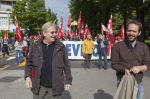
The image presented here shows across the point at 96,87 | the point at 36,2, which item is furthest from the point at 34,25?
the point at 96,87

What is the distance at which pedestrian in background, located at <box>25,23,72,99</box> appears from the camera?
9.05 feet

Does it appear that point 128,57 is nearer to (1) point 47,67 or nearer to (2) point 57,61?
(2) point 57,61

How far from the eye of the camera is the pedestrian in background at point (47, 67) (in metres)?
2.76

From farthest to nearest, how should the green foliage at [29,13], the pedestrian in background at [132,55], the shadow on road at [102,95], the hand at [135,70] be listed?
the green foliage at [29,13]
the shadow on road at [102,95]
the pedestrian in background at [132,55]
the hand at [135,70]

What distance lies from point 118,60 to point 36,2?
131ft

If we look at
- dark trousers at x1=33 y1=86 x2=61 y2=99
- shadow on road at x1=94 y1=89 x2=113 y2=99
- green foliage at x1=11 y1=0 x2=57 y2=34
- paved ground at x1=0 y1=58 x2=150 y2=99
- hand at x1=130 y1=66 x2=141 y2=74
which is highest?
green foliage at x1=11 y1=0 x2=57 y2=34

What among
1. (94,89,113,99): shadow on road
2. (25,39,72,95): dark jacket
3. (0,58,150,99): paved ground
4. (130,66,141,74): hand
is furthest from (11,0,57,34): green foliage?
(130,66,141,74): hand

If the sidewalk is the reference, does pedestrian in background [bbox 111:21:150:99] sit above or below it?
above

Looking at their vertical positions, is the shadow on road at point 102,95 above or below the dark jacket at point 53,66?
below

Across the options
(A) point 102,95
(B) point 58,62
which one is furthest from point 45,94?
(A) point 102,95

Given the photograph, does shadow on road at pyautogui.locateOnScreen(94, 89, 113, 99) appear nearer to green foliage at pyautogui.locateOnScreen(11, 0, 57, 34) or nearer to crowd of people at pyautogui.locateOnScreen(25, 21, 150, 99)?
crowd of people at pyautogui.locateOnScreen(25, 21, 150, 99)

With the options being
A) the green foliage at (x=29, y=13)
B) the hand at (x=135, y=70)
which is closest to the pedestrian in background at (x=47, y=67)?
the hand at (x=135, y=70)

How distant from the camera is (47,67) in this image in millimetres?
2760

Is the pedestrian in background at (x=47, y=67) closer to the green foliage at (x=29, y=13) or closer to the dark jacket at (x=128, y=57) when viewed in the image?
the dark jacket at (x=128, y=57)
